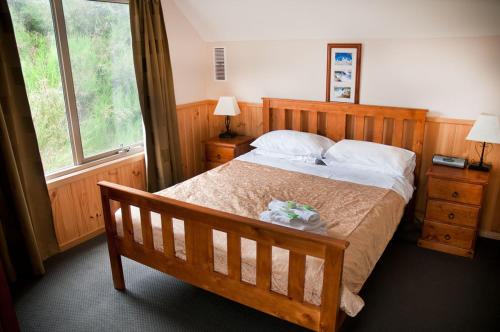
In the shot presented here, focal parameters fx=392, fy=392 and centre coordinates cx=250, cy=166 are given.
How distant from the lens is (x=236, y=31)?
3898mm

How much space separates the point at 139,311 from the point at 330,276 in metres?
1.30

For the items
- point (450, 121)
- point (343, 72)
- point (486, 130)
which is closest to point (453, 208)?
point (486, 130)

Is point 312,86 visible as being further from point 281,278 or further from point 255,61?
point 281,278

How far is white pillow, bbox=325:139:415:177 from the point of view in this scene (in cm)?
304

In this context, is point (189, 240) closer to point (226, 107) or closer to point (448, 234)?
point (448, 234)

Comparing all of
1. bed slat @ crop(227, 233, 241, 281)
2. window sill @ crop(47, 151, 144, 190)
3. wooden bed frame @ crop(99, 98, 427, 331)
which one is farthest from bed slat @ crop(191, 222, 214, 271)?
window sill @ crop(47, 151, 144, 190)

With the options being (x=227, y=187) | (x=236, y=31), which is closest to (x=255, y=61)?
(x=236, y=31)

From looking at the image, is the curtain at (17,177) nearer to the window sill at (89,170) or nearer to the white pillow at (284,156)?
the window sill at (89,170)

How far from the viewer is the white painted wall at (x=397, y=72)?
9.77ft

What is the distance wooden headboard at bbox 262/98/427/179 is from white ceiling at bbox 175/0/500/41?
0.61m

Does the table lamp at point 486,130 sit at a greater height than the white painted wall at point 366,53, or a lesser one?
lesser

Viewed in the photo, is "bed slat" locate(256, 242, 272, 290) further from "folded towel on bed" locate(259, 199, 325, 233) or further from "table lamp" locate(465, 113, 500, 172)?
"table lamp" locate(465, 113, 500, 172)

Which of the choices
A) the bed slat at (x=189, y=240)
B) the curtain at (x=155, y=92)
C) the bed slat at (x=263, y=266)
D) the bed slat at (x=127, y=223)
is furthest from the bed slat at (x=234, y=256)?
the curtain at (x=155, y=92)

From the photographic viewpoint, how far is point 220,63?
13.8ft
